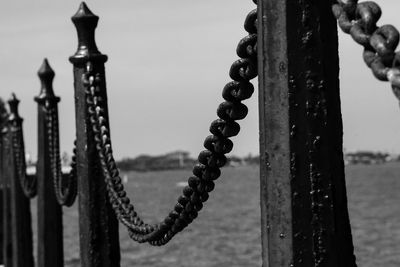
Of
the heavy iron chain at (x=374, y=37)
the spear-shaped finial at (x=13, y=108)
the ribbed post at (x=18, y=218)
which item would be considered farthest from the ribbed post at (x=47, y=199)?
the heavy iron chain at (x=374, y=37)

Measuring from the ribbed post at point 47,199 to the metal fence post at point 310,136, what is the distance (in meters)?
3.08

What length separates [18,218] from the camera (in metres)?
7.00

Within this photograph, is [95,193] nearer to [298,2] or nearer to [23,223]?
[298,2]

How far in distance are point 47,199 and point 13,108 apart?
1809mm

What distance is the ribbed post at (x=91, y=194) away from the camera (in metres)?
4.28

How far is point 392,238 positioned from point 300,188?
46.0 metres

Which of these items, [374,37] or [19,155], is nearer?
[374,37]

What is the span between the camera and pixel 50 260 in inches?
215

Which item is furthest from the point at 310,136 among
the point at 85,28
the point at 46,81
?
the point at 46,81

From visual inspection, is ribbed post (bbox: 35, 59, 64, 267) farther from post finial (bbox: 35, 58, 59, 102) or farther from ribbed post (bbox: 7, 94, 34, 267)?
ribbed post (bbox: 7, 94, 34, 267)

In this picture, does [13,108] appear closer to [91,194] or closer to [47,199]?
[47,199]

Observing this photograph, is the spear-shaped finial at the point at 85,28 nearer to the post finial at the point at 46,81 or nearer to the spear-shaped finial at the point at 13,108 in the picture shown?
the post finial at the point at 46,81

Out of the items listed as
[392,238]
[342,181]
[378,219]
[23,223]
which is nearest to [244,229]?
[392,238]

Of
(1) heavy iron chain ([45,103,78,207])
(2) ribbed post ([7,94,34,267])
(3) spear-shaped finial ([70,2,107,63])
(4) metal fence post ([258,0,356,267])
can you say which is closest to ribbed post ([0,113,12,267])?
(2) ribbed post ([7,94,34,267])
